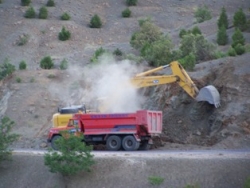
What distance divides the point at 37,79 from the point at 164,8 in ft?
97.0

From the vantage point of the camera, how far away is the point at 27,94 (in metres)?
55.7

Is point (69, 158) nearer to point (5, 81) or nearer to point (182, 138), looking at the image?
point (182, 138)

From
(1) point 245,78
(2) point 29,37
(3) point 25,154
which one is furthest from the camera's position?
(2) point 29,37

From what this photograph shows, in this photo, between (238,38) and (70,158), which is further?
(238,38)

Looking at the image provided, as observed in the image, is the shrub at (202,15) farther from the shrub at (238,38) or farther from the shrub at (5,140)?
the shrub at (5,140)

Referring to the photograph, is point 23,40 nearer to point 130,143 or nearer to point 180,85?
point 180,85

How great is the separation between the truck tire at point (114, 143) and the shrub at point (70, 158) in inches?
207

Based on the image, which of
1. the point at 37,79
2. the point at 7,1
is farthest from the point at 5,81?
the point at 7,1

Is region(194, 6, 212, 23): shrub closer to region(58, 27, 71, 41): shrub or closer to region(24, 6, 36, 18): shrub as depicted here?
region(58, 27, 71, 41): shrub

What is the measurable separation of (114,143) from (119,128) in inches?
34.1

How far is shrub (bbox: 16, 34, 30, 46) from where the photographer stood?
76.2 metres

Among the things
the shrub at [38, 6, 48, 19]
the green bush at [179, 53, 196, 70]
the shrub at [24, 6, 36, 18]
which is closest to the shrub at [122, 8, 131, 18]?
the shrub at [38, 6, 48, 19]

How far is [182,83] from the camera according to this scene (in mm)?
45000

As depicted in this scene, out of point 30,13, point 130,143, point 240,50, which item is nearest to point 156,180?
point 130,143
